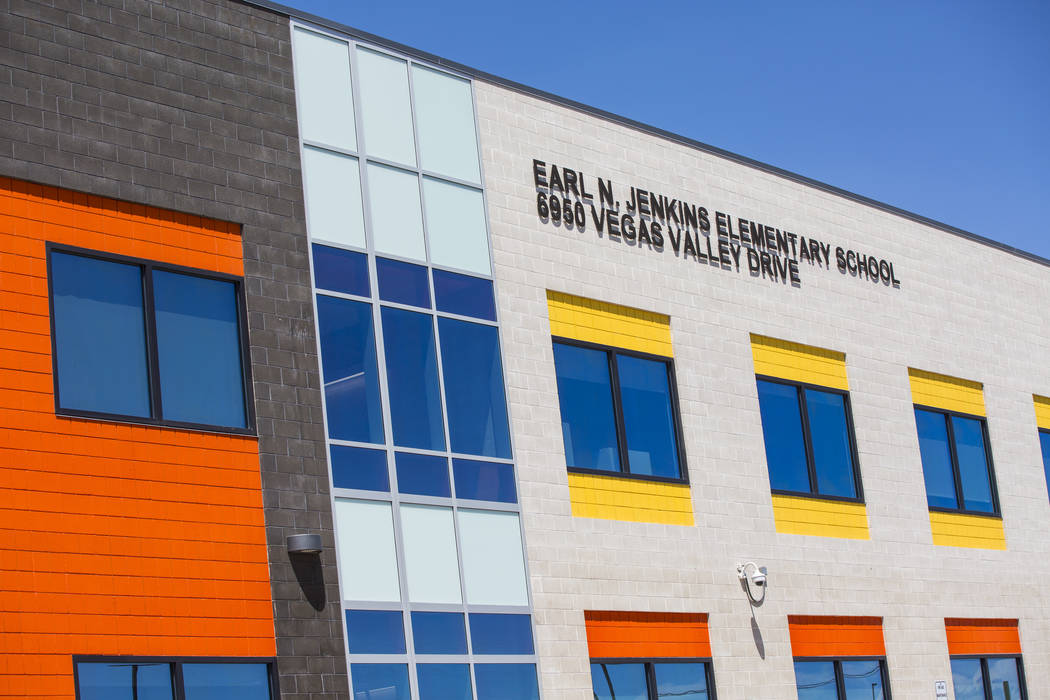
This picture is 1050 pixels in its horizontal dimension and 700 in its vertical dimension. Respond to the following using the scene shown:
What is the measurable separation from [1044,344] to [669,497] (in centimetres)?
1161

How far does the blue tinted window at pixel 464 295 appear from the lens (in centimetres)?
1738

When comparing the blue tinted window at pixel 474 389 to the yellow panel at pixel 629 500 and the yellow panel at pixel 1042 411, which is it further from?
the yellow panel at pixel 1042 411

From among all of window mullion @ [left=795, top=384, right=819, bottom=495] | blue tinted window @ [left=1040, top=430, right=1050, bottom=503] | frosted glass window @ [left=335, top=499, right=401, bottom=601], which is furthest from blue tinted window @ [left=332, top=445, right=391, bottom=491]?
blue tinted window @ [left=1040, top=430, right=1050, bottom=503]

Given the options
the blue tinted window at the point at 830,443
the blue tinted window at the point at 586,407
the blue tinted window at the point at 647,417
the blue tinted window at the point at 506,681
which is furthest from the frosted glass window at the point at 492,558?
the blue tinted window at the point at 830,443

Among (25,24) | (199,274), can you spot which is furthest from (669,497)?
(25,24)

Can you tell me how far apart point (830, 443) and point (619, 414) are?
4.72m

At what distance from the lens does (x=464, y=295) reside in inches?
695

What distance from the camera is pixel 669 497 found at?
63.7 feet

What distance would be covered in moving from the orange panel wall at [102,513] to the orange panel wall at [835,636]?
9009 millimetres

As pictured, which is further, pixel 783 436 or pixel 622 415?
pixel 783 436

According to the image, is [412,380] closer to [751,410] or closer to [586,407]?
[586,407]

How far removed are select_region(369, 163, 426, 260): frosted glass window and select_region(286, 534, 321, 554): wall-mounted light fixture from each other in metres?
3.88

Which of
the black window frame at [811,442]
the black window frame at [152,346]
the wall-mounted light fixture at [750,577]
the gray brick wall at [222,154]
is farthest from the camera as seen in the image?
the black window frame at [811,442]

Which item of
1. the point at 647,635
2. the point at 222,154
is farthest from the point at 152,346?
the point at 647,635
